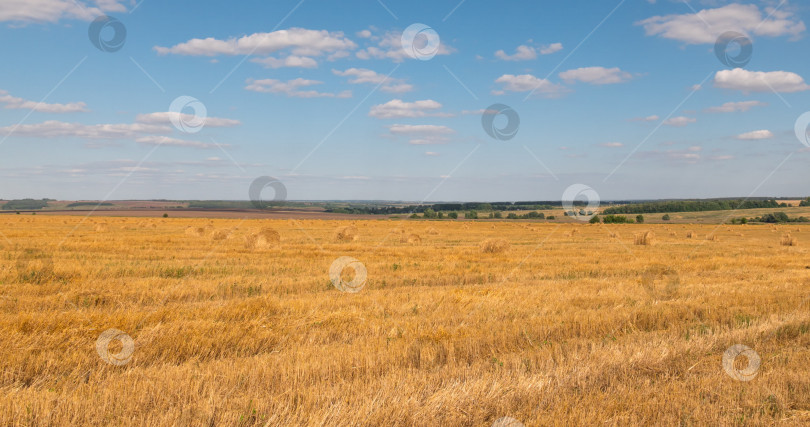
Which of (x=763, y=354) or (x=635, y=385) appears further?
(x=763, y=354)

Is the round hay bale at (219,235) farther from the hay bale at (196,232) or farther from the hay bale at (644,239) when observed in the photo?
the hay bale at (644,239)

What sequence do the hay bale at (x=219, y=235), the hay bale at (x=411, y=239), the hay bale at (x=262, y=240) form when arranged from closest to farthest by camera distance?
the hay bale at (x=262, y=240), the hay bale at (x=219, y=235), the hay bale at (x=411, y=239)

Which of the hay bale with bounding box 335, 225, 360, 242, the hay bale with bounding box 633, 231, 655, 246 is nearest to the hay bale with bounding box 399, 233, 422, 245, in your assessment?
the hay bale with bounding box 335, 225, 360, 242

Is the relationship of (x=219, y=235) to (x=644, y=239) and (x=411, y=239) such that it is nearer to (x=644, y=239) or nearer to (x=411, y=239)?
(x=411, y=239)

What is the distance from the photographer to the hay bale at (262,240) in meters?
27.1

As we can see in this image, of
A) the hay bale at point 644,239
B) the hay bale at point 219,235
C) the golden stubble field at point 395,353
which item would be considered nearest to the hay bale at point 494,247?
the golden stubble field at point 395,353

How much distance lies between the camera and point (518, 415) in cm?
509

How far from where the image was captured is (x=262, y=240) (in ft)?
90.9

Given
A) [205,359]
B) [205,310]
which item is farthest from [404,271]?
[205,359]

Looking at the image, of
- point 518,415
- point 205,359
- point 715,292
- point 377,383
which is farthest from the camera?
point 715,292

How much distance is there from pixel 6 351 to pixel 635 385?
753 cm

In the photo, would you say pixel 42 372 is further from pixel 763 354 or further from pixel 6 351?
pixel 763 354

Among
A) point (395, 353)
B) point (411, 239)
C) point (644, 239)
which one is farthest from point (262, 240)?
point (644, 239)

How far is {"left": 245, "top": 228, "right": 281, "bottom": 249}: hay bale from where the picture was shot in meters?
27.1
